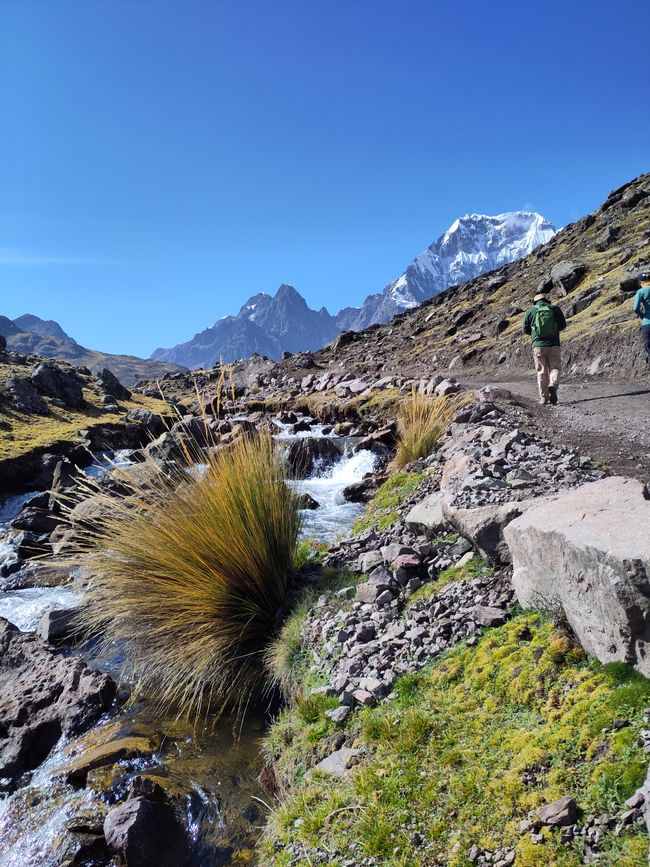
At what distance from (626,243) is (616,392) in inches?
884

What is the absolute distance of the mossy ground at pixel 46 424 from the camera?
20.8m

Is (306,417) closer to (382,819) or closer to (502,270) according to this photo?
(382,819)

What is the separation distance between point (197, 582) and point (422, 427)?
5700mm

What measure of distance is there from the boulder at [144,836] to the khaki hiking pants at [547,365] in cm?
1019

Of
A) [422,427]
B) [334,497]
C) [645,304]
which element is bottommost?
[334,497]

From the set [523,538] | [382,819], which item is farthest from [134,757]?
[523,538]

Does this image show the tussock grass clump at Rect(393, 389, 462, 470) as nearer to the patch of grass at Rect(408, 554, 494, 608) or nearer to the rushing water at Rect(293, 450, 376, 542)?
the rushing water at Rect(293, 450, 376, 542)

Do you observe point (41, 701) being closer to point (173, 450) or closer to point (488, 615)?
point (173, 450)

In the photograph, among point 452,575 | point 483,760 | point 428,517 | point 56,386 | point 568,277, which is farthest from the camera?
point 56,386

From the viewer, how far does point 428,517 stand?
5.30 metres

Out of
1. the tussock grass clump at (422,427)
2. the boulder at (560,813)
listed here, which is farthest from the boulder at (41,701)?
the tussock grass clump at (422,427)

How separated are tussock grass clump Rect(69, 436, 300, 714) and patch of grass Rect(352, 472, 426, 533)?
1765 millimetres

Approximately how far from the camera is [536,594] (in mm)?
3162

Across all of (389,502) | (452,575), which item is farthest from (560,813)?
(389,502)
